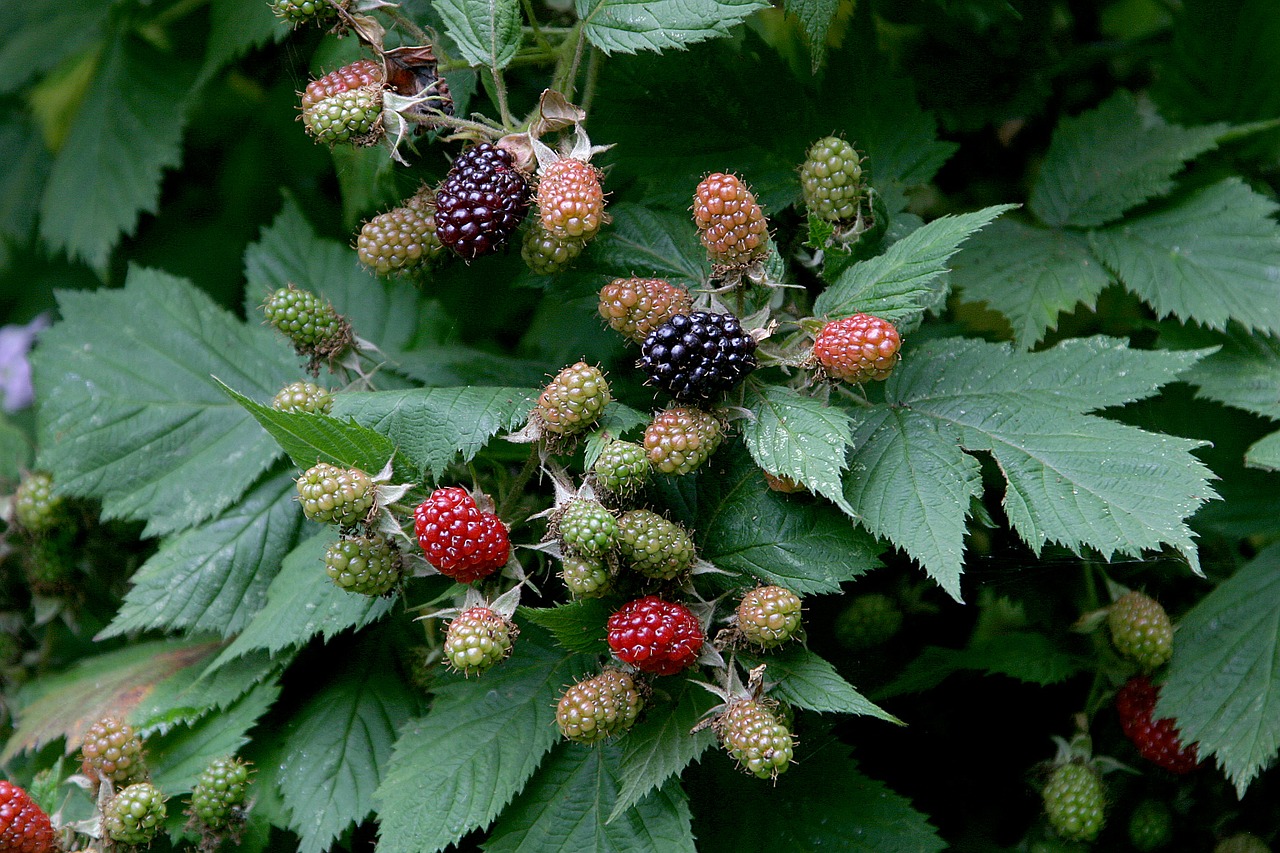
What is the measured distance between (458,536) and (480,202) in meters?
0.43

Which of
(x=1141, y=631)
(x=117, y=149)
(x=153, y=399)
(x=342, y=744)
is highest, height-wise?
(x=117, y=149)

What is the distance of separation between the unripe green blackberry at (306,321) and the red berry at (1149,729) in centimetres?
137

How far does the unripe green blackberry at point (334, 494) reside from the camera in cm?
121

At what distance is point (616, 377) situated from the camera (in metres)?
1.60

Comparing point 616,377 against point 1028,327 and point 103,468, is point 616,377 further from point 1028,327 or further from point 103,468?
point 103,468

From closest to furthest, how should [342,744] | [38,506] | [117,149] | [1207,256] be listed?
[342,744]
[1207,256]
[38,506]
[117,149]

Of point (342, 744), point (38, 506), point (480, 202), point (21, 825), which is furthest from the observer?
point (38, 506)

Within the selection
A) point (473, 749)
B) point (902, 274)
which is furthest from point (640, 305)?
point (473, 749)

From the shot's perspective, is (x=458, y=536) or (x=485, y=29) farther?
(x=485, y=29)

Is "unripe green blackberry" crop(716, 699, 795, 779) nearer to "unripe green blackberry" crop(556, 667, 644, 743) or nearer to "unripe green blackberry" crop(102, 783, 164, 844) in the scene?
"unripe green blackberry" crop(556, 667, 644, 743)

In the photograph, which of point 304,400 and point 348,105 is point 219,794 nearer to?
point 304,400

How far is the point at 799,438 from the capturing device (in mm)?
1233

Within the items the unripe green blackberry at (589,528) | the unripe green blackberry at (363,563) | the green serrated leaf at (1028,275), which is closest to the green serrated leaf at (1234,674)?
the green serrated leaf at (1028,275)

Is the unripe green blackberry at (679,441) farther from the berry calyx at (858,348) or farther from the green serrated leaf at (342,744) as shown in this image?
the green serrated leaf at (342,744)
